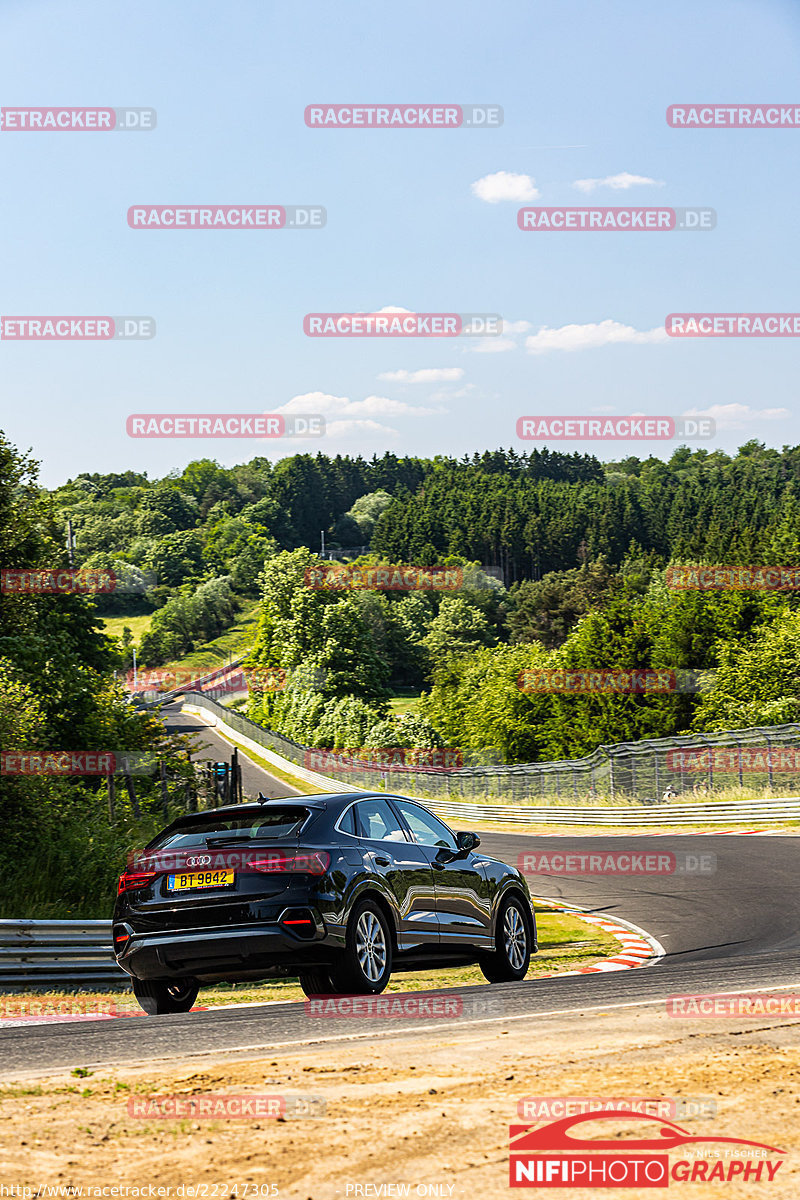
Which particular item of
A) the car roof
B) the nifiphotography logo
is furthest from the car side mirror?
the nifiphotography logo

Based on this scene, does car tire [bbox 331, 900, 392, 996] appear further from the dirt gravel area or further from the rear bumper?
the dirt gravel area

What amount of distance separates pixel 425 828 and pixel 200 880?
2257 millimetres

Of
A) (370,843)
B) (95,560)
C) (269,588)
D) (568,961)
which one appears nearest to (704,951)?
(568,961)

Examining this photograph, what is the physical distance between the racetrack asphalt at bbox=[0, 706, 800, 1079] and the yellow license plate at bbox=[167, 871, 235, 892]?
843 millimetres

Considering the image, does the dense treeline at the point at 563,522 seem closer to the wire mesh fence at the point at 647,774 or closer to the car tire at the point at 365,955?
the wire mesh fence at the point at 647,774

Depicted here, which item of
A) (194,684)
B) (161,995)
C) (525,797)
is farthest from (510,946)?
(194,684)

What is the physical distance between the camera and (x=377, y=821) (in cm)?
893

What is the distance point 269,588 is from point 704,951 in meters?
96.5

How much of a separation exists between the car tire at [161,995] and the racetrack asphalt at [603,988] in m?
0.29

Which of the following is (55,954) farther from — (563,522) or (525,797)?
(563,522)

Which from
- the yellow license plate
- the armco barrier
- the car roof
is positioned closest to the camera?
the yellow license plate

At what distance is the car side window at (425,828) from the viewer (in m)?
9.45

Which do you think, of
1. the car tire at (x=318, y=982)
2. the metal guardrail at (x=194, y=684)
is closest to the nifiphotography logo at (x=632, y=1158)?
the car tire at (x=318, y=982)

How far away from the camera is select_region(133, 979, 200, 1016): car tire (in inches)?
342
